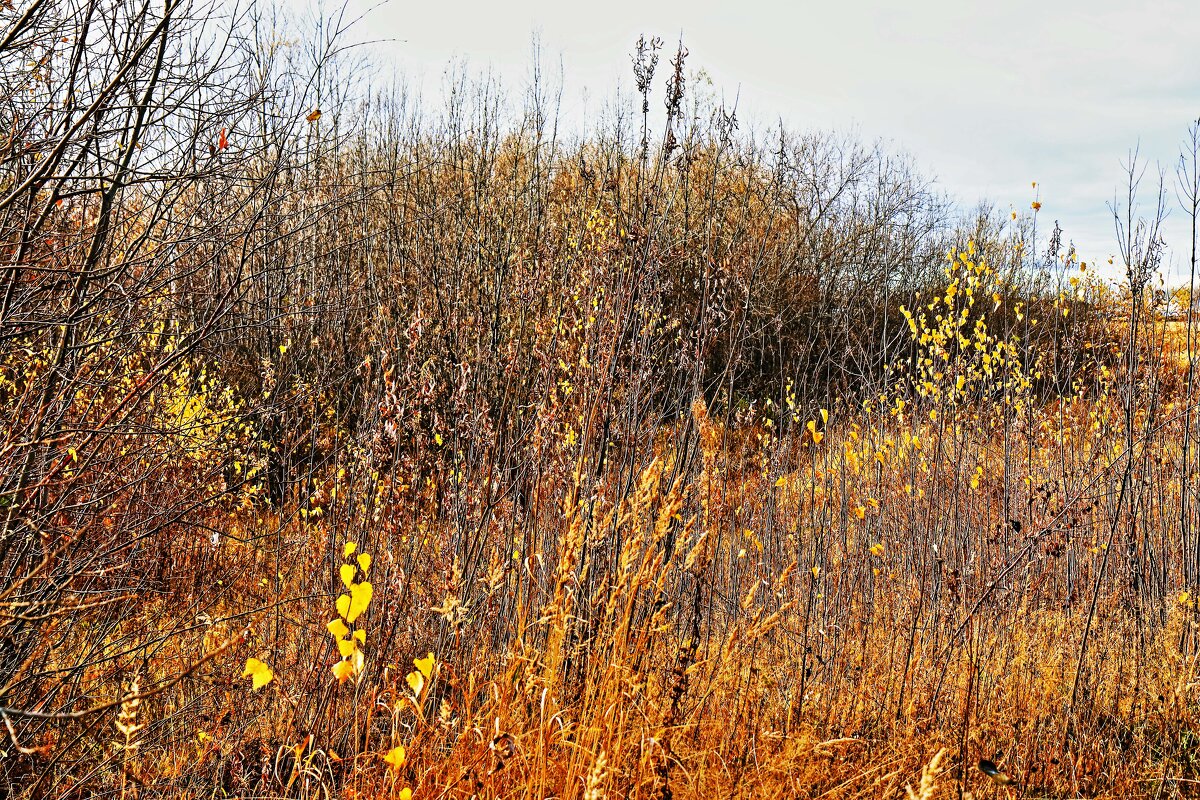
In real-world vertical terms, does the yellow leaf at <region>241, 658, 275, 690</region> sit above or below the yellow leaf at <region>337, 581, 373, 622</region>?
below

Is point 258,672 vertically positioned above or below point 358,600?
below

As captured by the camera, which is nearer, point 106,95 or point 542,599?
point 106,95

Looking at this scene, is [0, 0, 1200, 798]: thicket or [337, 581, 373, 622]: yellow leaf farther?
[0, 0, 1200, 798]: thicket

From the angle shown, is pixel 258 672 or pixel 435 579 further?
pixel 435 579

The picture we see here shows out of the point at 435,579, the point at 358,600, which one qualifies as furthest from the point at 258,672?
the point at 435,579

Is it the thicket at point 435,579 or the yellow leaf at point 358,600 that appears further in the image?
the thicket at point 435,579

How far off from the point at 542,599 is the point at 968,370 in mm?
3356

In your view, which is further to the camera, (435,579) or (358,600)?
(435,579)

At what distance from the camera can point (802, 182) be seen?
1342cm

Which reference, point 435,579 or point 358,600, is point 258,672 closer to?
point 358,600

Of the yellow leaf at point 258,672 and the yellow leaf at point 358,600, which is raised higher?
the yellow leaf at point 358,600

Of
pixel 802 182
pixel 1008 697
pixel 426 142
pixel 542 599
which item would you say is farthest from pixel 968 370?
pixel 802 182

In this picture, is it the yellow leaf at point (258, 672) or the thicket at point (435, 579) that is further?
the thicket at point (435, 579)

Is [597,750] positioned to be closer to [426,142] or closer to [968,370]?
[968,370]
